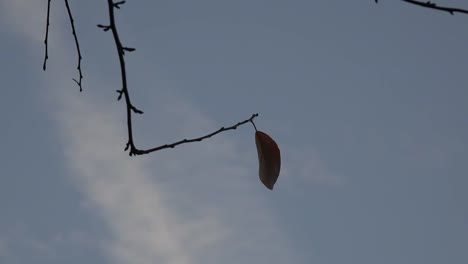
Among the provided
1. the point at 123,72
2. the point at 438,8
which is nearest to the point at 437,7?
the point at 438,8

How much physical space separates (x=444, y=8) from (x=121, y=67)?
82 centimetres

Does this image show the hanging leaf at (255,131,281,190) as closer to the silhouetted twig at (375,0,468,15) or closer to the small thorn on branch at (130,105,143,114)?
the small thorn on branch at (130,105,143,114)

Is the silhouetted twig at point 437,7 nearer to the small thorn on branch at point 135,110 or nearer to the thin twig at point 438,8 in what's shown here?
the thin twig at point 438,8

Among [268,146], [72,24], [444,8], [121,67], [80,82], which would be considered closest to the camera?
[444,8]

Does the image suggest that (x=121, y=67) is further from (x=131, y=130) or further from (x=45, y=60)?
(x=45, y=60)

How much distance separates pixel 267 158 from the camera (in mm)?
1812

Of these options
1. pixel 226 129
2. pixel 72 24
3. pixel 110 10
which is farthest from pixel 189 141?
pixel 72 24

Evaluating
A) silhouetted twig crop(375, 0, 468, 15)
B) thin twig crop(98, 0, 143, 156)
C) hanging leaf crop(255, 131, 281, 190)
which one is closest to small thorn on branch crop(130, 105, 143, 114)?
thin twig crop(98, 0, 143, 156)

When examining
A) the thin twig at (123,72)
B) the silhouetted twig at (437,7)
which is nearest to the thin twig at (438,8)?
the silhouetted twig at (437,7)

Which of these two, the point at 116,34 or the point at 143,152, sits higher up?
the point at 116,34

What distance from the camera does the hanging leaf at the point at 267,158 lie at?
176 cm

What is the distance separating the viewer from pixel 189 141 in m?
1.61

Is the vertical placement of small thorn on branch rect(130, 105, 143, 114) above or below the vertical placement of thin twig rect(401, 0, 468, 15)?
above

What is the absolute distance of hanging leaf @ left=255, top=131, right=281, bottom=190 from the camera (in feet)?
5.77
